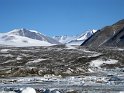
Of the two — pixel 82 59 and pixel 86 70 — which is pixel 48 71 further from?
pixel 82 59

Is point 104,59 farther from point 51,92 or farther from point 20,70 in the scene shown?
point 51,92

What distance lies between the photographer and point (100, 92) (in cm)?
4253

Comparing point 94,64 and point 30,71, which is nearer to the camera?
point 30,71

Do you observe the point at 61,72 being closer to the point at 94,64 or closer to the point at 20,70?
the point at 20,70

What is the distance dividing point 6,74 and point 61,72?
14.0 m

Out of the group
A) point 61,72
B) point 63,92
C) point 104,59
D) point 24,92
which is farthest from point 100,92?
point 104,59

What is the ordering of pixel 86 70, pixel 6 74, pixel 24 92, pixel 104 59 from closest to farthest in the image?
pixel 24 92 < pixel 6 74 < pixel 86 70 < pixel 104 59

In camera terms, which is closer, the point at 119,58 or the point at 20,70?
the point at 20,70

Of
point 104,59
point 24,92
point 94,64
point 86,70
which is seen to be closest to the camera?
point 24,92

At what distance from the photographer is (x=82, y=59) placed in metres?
152

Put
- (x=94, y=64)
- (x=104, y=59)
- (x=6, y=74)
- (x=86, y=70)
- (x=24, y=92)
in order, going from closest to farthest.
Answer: (x=24, y=92)
(x=6, y=74)
(x=86, y=70)
(x=94, y=64)
(x=104, y=59)

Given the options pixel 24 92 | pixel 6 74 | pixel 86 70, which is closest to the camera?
pixel 24 92

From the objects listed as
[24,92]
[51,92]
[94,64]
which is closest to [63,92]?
[51,92]

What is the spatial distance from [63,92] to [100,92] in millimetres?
4188
